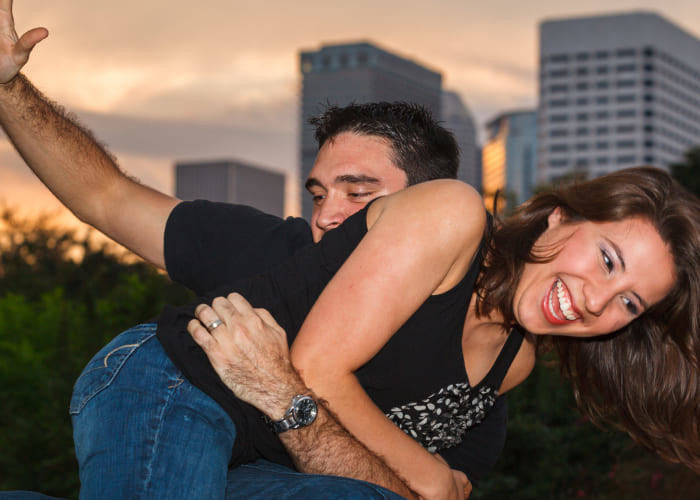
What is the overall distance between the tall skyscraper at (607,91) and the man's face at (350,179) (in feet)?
510

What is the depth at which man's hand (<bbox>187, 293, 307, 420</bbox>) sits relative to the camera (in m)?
2.31

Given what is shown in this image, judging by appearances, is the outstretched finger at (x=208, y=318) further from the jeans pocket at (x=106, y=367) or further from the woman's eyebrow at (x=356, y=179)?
the woman's eyebrow at (x=356, y=179)

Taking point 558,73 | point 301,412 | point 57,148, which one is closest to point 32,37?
point 57,148

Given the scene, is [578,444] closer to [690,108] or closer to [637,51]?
[637,51]

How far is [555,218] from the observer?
2854mm

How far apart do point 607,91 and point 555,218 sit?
538 feet

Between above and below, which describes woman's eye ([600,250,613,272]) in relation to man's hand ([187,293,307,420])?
above

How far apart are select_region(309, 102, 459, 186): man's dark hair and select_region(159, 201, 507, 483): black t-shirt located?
57 centimetres

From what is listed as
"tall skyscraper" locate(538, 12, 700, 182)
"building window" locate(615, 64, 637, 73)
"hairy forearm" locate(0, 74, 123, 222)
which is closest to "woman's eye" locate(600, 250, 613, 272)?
"hairy forearm" locate(0, 74, 123, 222)

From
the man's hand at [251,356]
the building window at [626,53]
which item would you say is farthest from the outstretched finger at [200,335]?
the building window at [626,53]

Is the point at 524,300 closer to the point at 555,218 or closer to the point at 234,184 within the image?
the point at 555,218

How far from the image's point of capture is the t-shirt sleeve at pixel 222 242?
10.2 feet

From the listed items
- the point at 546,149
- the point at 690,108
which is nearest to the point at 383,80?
the point at 546,149

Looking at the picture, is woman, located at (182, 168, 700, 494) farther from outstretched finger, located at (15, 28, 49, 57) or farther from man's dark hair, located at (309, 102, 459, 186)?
outstretched finger, located at (15, 28, 49, 57)
